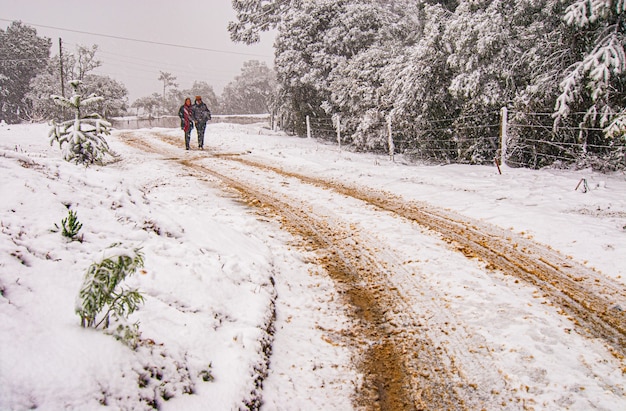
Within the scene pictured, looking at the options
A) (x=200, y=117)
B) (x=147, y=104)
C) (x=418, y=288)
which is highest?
(x=147, y=104)

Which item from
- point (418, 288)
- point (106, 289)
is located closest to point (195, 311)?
point (106, 289)

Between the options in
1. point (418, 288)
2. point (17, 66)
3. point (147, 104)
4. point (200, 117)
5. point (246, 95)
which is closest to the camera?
point (418, 288)

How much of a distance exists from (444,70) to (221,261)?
36.9 feet

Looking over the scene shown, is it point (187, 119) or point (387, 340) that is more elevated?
point (187, 119)

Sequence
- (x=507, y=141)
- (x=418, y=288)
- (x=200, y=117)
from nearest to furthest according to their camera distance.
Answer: (x=418, y=288) < (x=507, y=141) < (x=200, y=117)

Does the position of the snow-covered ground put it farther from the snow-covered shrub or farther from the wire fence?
the wire fence

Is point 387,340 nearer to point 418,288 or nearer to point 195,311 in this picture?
point 418,288

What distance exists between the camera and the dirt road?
2.71 meters

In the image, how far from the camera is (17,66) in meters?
41.4

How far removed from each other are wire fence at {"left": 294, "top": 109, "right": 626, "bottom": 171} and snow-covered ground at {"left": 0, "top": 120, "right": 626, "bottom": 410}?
3855 millimetres

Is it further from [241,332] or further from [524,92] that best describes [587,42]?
[241,332]

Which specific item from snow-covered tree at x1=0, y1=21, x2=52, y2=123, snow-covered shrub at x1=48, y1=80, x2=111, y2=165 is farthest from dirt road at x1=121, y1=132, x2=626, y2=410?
snow-covered tree at x1=0, y1=21, x2=52, y2=123

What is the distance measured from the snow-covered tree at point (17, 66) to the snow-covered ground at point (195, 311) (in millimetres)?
45152

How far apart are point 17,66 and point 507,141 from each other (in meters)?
49.2
